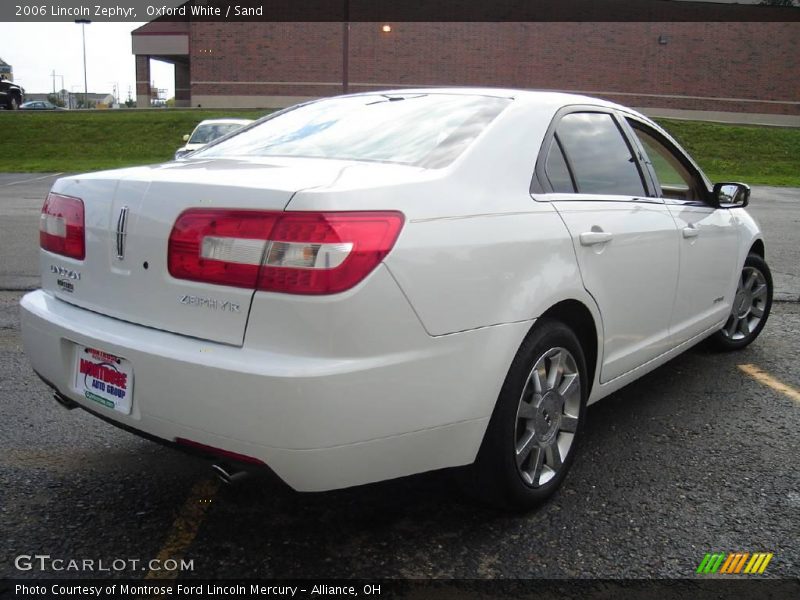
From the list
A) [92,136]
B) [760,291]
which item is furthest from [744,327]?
[92,136]

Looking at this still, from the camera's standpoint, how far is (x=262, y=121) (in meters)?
3.66

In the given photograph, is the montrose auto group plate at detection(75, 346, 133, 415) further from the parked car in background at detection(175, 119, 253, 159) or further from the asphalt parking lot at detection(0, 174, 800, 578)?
the parked car in background at detection(175, 119, 253, 159)

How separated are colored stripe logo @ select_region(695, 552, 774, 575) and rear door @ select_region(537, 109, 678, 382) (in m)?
0.90

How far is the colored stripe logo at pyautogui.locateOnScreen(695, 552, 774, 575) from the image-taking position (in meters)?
2.48

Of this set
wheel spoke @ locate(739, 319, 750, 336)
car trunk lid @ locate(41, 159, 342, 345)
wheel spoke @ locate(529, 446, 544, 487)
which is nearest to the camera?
car trunk lid @ locate(41, 159, 342, 345)

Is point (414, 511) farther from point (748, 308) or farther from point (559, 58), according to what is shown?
point (559, 58)

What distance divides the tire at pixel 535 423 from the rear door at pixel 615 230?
284mm

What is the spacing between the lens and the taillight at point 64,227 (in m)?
2.62

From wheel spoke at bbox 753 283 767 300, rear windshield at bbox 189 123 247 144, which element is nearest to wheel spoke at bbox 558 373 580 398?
wheel spoke at bbox 753 283 767 300

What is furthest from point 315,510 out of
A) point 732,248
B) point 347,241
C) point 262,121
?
point 732,248

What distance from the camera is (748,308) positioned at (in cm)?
507

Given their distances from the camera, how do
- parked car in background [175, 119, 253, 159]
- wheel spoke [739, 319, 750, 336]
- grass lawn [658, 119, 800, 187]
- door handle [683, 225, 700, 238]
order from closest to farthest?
door handle [683, 225, 700, 238]
wheel spoke [739, 319, 750, 336]
parked car in background [175, 119, 253, 159]
grass lawn [658, 119, 800, 187]

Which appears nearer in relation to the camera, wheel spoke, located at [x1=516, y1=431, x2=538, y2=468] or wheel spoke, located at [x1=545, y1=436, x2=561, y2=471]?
wheel spoke, located at [x1=516, y1=431, x2=538, y2=468]

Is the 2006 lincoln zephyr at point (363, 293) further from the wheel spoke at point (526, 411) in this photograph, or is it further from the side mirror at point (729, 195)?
the side mirror at point (729, 195)
